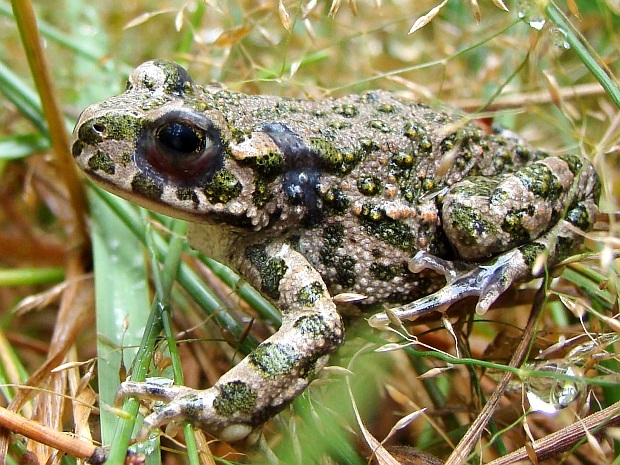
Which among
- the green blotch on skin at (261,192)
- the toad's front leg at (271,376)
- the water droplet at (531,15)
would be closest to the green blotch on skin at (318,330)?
the toad's front leg at (271,376)

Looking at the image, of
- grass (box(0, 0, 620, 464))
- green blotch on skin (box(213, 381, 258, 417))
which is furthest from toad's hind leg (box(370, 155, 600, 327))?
green blotch on skin (box(213, 381, 258, 417))

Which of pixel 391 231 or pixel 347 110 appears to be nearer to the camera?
pixel 391 231

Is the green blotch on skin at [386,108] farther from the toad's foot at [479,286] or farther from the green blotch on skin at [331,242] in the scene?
the toad's foot at [479,286]

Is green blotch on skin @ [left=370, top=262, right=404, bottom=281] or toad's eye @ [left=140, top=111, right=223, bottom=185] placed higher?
toad's eye @ [left=140, top=111, right=223, bottom=185]

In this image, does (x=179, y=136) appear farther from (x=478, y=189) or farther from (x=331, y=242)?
(x=478, y=189)

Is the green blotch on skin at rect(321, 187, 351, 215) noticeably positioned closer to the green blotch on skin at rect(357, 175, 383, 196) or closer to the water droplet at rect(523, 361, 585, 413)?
the green blotch on skin at rect(357, 175, 383, 196)

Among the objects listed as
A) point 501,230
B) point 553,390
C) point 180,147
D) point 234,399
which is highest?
point 180,147

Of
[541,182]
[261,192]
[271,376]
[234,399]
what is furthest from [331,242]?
[541,182]
